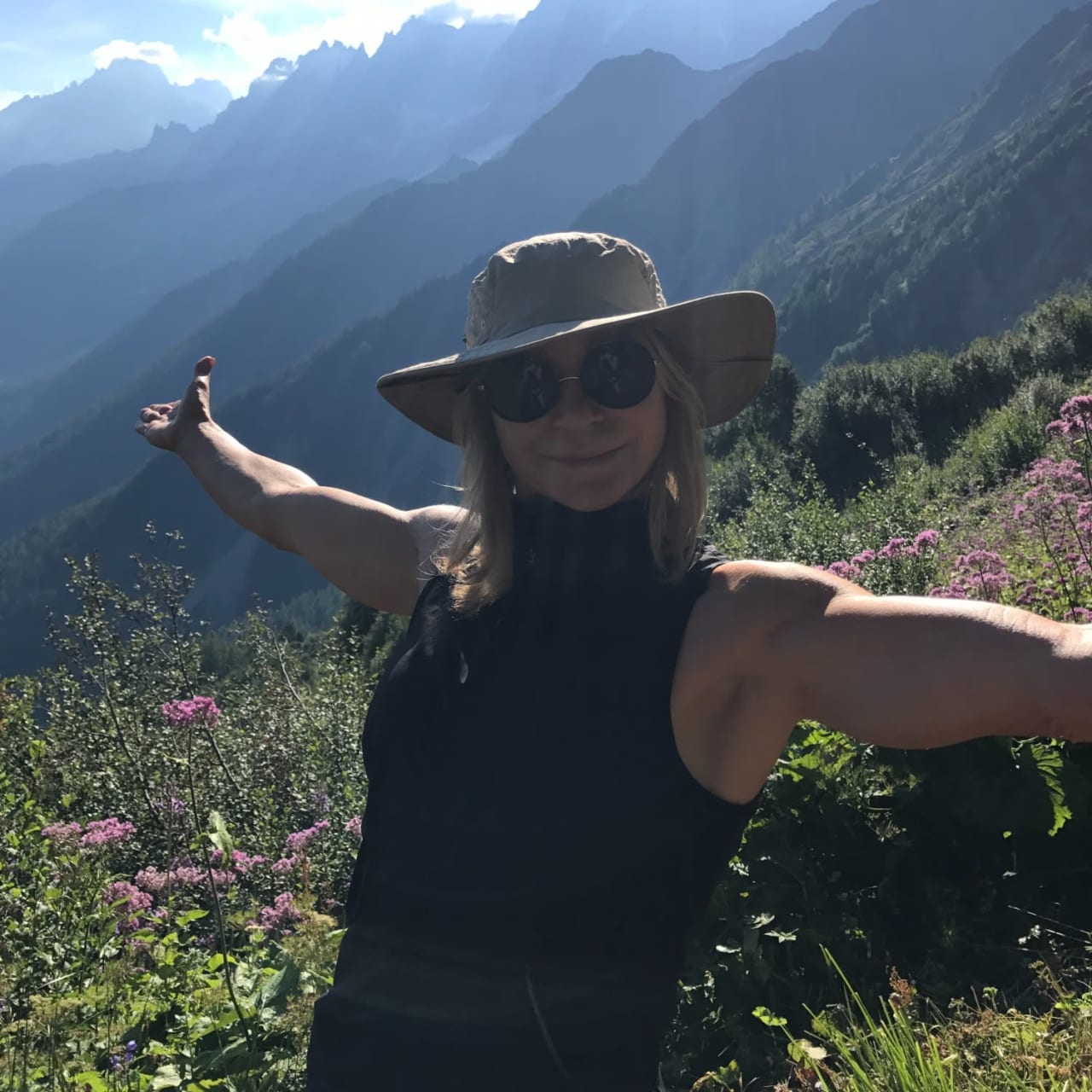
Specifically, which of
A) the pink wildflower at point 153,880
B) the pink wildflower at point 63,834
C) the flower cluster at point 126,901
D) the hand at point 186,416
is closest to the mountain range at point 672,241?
the pink wildflower at point 63,834

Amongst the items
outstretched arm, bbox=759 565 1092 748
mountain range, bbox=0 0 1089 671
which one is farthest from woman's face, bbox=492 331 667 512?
mountain range, bbox=0 0 1089 671

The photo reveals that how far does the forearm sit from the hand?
52mm

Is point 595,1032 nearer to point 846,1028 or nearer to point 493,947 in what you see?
point 493,947

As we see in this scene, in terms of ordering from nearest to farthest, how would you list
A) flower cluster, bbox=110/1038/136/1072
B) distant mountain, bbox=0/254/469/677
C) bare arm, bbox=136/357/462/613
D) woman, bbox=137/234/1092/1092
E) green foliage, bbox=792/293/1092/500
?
1. woman, bbox=137/234/1092/1092
2. bare arm, bbox=136/357/462/613
3. flower cluster, bbox=110/1038/136/1072
4. green foliage, bbox=792/293/1092/500
5. distant mountain, bbox=0/254/469/677

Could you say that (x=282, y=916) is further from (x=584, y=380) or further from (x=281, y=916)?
(x=584, y=380)

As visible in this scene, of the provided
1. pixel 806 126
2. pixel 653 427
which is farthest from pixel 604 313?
pixel 806 126

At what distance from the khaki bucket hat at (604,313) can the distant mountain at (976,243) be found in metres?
87.3

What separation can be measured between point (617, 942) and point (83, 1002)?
300 cm

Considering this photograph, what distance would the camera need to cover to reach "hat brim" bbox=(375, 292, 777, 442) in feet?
5.16

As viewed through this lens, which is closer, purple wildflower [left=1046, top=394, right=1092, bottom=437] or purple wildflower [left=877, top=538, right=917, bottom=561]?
purple wildflower [left=1046, top=394, right=1092, bottom=437]

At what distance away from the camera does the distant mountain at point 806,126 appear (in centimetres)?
18250

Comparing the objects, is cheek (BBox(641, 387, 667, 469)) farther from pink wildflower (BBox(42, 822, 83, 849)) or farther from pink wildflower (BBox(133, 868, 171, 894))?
pink wildflower (BBox(42, 822, 83, 849))

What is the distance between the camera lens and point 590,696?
4.67 feet

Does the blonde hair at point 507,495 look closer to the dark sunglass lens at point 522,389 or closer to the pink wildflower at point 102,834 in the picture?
the dark sunglass lens at point 522,389
